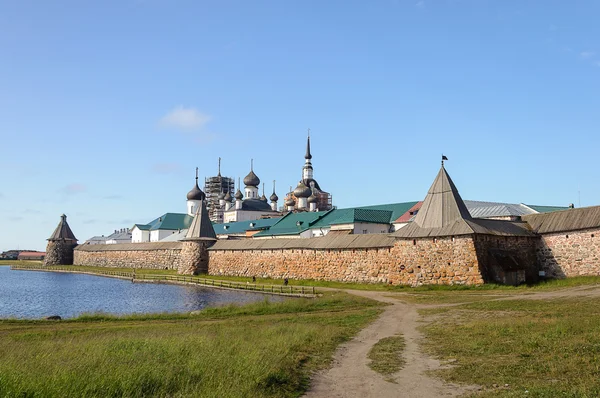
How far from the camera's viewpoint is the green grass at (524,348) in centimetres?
869

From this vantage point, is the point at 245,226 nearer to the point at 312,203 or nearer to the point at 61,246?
the point at 312,203

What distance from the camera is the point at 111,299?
3416cm

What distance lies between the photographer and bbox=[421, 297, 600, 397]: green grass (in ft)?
28.5

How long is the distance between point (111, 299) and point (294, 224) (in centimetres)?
2875

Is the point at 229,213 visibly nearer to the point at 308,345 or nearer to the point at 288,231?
the point at 288,231

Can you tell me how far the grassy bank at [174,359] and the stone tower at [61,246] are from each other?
64.5m

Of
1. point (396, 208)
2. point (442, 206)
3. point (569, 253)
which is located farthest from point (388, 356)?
point (396, 208)

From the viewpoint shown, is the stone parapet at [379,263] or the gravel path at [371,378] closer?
the gravel path at [371,378]

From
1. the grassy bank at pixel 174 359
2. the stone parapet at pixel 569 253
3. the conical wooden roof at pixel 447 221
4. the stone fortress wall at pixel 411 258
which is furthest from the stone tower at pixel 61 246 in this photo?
the stone parapet at pixel 569 253

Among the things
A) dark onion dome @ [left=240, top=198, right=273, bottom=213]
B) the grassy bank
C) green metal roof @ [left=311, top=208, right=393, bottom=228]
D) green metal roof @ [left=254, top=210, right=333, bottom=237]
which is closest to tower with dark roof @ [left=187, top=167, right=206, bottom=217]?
dark onion dome @ [left=240, top=198, right=273, bottom=213]

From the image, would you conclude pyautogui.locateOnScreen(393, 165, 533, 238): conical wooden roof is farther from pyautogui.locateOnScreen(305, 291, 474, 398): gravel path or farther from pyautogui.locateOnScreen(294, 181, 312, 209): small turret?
pyautogui.locateOnScreen(294, 181, 312, 209): small turret

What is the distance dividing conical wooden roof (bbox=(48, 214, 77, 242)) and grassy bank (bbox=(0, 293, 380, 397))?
64.8 meters

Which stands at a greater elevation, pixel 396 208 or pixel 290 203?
pixel 290 203

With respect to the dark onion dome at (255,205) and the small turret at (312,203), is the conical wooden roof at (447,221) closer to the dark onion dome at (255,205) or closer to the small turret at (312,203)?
the small turret at (312,203)
